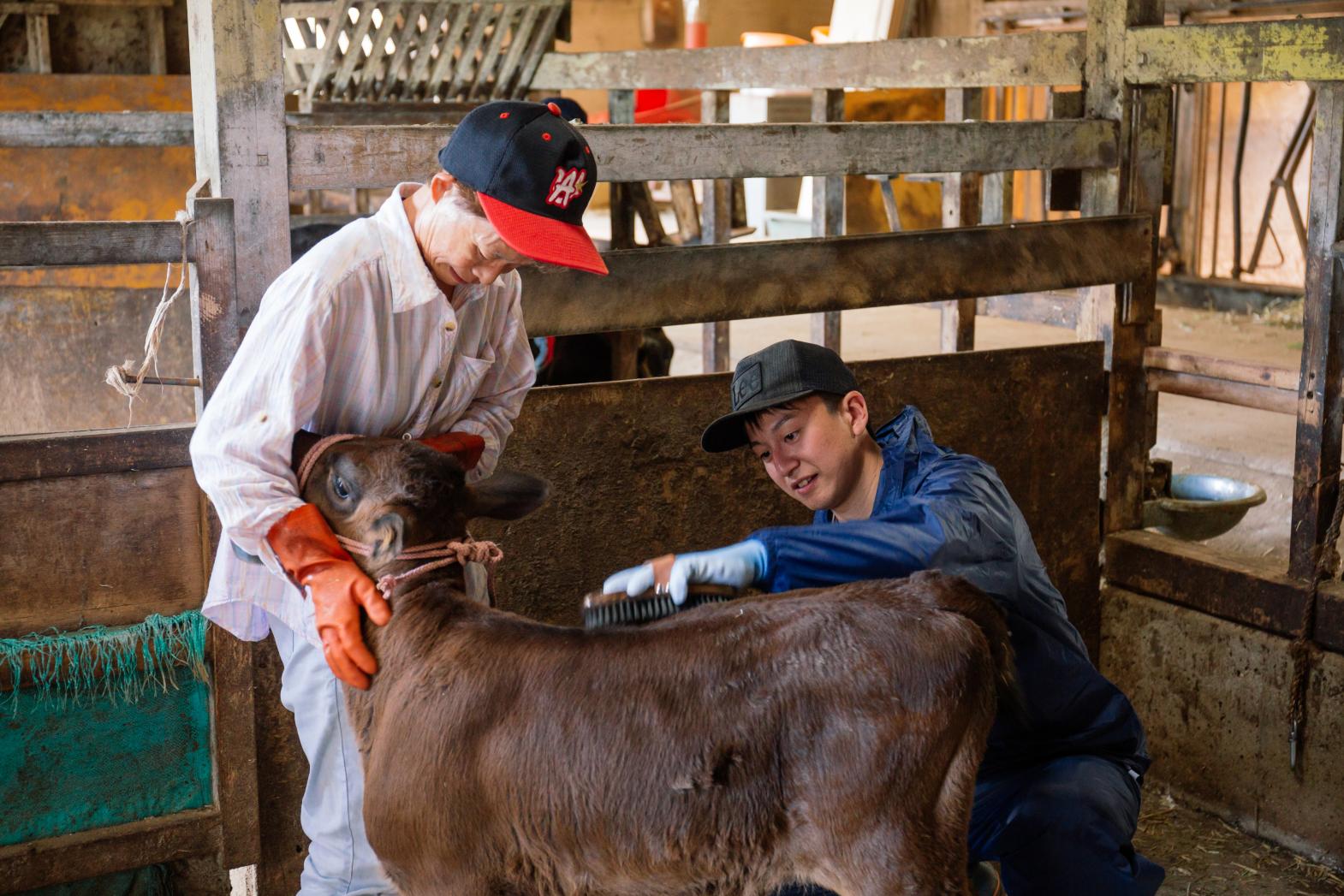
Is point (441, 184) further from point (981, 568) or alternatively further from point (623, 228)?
point (623, 228)

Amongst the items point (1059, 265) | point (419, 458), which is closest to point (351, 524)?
point (419, 458)

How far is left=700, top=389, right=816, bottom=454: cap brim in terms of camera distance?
2754mm

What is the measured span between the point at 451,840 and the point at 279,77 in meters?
1.89

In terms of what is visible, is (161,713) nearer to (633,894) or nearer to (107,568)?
(107,568)

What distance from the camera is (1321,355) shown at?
4.27 metres

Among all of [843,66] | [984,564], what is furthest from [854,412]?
[843,66]

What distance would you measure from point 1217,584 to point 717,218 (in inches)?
131

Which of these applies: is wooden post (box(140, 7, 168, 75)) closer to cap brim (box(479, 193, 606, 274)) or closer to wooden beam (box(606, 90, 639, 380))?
wooden beam (box(606, 90, 639, 380))

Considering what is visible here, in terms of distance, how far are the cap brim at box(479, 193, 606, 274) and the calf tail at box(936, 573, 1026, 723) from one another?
902mm

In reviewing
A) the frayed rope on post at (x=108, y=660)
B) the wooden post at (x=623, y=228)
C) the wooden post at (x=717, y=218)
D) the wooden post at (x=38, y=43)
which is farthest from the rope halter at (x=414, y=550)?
the wooden post at (x=38, y=43)

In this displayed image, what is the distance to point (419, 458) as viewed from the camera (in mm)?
2557

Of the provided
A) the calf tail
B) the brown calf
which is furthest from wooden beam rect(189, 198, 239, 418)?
the calf tail

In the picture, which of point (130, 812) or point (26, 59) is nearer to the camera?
point (130, 812)

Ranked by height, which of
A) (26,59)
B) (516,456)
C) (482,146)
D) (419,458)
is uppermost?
(26,59)
